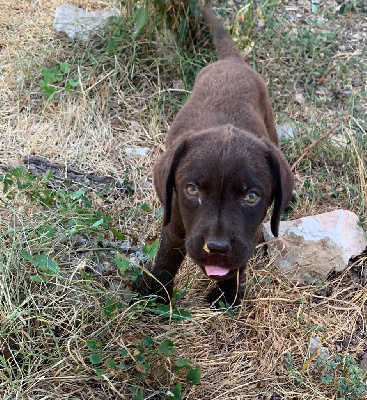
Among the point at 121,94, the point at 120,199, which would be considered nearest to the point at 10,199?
the point at 120,199

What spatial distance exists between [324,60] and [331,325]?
10.8ft

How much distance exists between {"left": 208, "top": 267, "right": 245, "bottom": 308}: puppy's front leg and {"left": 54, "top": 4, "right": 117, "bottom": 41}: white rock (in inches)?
125

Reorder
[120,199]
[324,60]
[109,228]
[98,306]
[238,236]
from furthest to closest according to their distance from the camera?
1. [324,60]
2. [120,199]
3. [109,228]
4. [98,306]
5. [238,236]

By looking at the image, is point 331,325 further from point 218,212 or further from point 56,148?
point 56,148

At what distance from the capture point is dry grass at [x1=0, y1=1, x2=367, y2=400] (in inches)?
124

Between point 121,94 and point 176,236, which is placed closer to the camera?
point 176,236

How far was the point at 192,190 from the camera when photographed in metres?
2.93

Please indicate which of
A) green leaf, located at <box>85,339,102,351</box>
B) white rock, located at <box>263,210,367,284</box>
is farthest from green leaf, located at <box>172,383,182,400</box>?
A: white rock, located at <box>263,210,367,284</box>

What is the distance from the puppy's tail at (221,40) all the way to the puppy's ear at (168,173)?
1972 mm

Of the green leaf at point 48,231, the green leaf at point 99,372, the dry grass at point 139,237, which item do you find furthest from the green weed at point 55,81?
the green leaf at point 99,372

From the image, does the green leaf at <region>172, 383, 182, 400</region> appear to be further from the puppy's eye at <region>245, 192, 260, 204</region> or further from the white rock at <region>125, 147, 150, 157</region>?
the white rock at <region>125, 147, 150, 157</region>

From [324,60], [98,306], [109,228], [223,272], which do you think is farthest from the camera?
[324,60]

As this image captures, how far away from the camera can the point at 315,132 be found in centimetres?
516

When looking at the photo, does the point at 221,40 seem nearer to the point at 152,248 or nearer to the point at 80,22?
the point at 80,22
